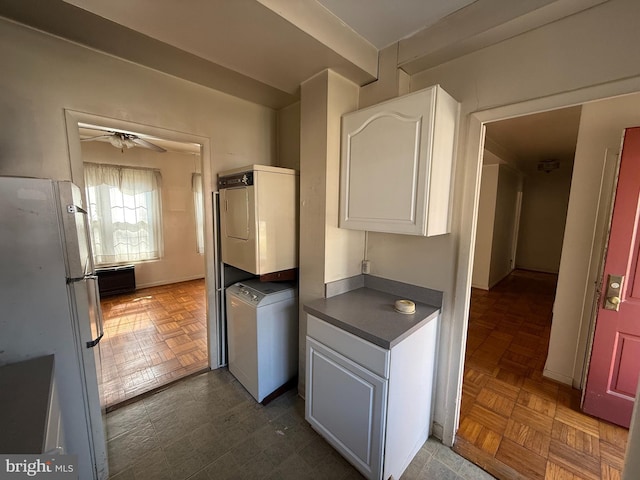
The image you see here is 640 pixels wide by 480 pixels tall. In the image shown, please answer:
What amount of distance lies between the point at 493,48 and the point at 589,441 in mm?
2422

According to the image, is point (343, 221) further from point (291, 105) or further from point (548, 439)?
point (548, 439)

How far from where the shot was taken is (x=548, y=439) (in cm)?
167

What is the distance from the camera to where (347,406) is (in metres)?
1.41

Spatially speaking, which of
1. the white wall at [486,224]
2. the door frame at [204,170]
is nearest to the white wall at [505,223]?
the white wall at [486,224]

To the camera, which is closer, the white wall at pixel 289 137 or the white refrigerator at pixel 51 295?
the white refrigerator at pixel 51 295

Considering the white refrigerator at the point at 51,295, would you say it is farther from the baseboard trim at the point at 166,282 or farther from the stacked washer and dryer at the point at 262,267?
the baseboard trim at the point at 166,282

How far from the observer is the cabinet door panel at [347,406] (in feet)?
4.21

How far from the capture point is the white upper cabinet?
128 centimetres

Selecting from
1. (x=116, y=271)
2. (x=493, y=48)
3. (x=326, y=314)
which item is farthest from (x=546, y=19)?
(x=116, y=271)

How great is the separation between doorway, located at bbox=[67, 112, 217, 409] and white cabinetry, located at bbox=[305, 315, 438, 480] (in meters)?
1.22

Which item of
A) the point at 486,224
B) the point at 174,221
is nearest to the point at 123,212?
the point at 174,221

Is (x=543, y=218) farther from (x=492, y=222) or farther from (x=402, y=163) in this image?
(x=402, y=163)

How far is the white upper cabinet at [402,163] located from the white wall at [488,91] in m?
0.12

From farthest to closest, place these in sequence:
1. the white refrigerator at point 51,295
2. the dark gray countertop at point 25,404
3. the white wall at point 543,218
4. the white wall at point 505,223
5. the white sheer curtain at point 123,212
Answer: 1. the white wall at point 543,218
2. the white wall at point 505,223
3. the white sheer curtain at point 123,212
4. the white refrigerator at point 51,295
5. the dark gray countertop at point 25,404
